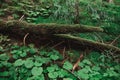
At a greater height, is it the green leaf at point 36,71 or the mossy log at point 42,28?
the mossy log at point 42,28

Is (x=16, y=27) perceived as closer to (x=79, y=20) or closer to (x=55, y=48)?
(x=55, y=48)

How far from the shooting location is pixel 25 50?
323 centimetres

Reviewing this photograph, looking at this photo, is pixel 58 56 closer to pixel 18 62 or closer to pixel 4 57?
pixel 18 62

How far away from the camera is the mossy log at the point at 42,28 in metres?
3.19

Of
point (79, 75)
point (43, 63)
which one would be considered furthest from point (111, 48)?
point (43, 63)

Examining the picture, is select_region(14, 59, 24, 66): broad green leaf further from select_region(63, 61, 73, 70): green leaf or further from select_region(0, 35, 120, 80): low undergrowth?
select_region(63, 61, 73, 70): green leaf

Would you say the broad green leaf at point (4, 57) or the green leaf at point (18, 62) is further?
the broad green leaf at point (4, 57)

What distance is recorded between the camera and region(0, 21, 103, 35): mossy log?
10.5 ft

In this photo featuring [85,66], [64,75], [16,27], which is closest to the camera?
[64,75]

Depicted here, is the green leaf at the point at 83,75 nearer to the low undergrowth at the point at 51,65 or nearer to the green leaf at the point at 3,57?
the low undergrowth at the point at 51,65

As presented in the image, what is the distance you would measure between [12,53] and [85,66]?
1318mm

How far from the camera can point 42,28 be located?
329 cm

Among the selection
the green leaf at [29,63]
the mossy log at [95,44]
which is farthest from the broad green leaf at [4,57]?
the mossy log at [95,44]

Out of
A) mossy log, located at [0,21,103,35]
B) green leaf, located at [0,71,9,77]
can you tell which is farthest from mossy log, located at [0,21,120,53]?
green leaf, located at [0,71,9,77]
